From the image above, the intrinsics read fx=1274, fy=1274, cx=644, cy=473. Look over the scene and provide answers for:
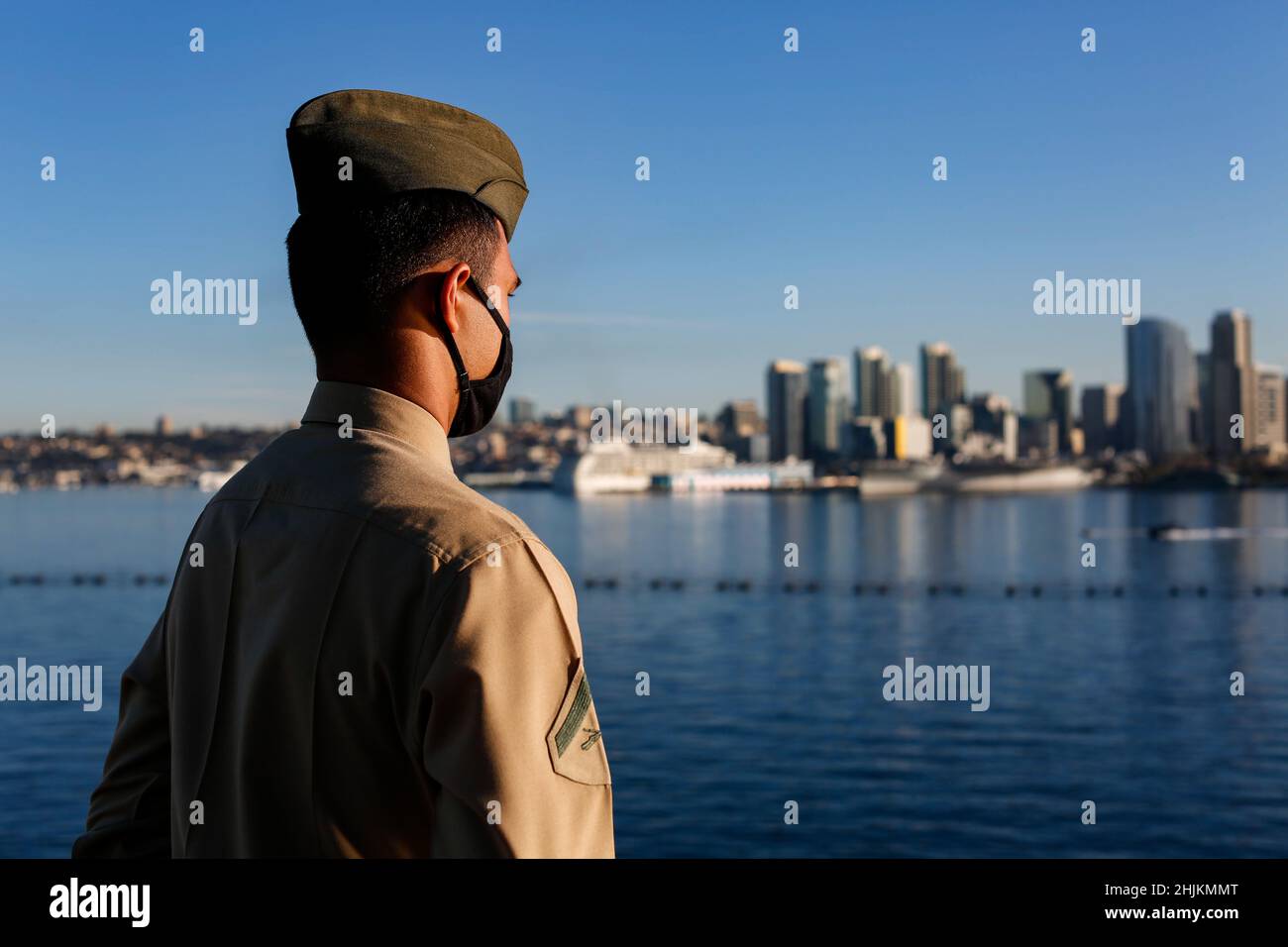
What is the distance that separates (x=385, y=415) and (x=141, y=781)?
1.88 ft

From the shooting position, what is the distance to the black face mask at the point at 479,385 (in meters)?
1.43

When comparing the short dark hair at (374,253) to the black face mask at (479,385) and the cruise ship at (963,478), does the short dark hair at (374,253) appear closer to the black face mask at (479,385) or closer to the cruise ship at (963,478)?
the black face mask at (479,385)

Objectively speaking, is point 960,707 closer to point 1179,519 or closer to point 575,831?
point 575,831

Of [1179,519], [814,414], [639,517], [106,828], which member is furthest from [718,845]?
[814,414]

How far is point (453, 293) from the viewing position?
1.39 meters

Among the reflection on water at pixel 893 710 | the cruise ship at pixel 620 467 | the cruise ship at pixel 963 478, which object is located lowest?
the reflection on water at pixel 893 710

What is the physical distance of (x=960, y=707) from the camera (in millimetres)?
23891

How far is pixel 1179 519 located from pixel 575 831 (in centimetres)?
10095

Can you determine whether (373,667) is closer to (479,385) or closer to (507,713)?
(507,713)

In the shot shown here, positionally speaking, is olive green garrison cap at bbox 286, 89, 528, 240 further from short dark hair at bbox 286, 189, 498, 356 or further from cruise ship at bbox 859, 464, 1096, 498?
cruise ship at bbox 859, 464, 1096, 498

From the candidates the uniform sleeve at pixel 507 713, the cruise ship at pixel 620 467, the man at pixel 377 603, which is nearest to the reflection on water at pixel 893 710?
the man at pixel 377 603

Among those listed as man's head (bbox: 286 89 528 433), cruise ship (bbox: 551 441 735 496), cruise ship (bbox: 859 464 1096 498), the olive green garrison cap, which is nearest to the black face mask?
man's head (bbox: 286 89 528 433)

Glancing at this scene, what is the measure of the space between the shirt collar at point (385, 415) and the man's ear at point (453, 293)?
0.33 ft

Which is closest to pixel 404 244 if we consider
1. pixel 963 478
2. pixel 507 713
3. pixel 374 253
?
pixel 374 253
